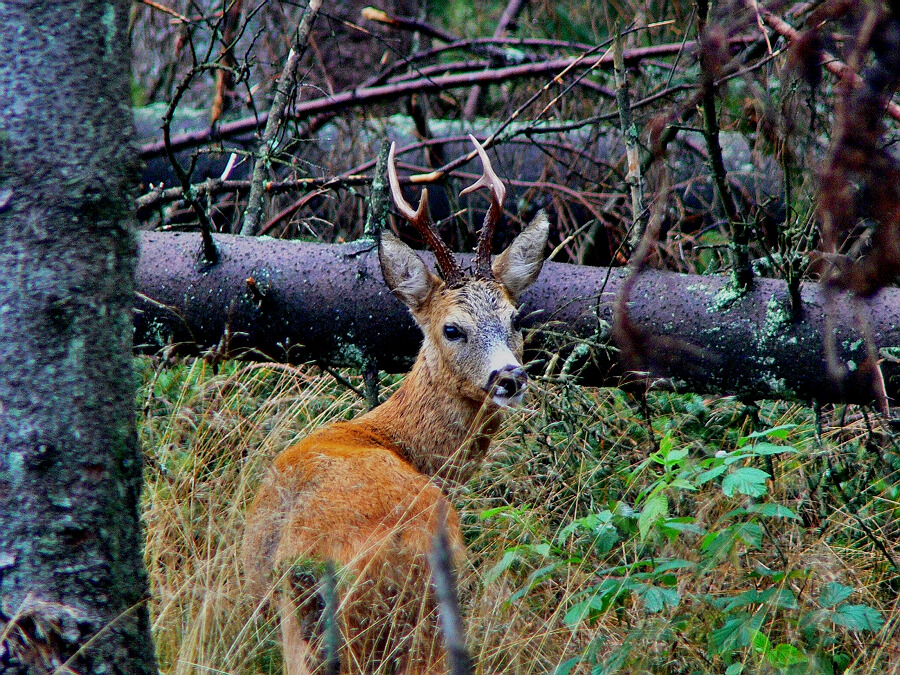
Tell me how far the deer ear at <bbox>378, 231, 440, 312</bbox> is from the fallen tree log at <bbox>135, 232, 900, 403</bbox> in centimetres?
12

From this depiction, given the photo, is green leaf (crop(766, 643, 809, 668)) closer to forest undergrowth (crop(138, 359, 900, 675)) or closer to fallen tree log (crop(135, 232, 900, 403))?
forest undergrowth (crop(138, 359, 900, 675))

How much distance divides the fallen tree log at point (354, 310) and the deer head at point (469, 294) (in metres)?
0.14

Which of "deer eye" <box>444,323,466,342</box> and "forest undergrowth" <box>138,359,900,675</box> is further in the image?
"deer eye" <box>444,323,466,342</box>

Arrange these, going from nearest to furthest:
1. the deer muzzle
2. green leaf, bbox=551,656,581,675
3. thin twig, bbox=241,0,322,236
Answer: green leaf, bbox=551,656,581,675 < the deer muzzle < thin twig, bbox=241,0,322,236

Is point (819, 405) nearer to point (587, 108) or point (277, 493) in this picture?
point (277, 493)

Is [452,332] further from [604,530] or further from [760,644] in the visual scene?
[760,644]

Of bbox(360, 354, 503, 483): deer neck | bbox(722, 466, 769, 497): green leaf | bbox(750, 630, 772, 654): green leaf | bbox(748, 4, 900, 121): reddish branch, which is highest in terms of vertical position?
bbox(748, 4, 900, 121): reddish branch

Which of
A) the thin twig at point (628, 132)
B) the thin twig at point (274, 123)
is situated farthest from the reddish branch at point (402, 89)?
the thin twig at point (628, 132)

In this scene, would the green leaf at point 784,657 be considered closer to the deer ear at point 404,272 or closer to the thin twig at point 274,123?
the deer ear at point 404,272

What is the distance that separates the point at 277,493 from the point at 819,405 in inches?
87.6

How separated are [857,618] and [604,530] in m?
0.78

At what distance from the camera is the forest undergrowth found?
9.05 ft

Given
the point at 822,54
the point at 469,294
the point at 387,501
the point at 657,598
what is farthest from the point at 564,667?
the point at 469,294

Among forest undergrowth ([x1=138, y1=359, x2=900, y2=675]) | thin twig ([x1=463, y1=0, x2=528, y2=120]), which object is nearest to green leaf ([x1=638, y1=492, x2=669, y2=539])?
forest undergrowth ([x1=138, y1=359, x2=900, y2=675])
